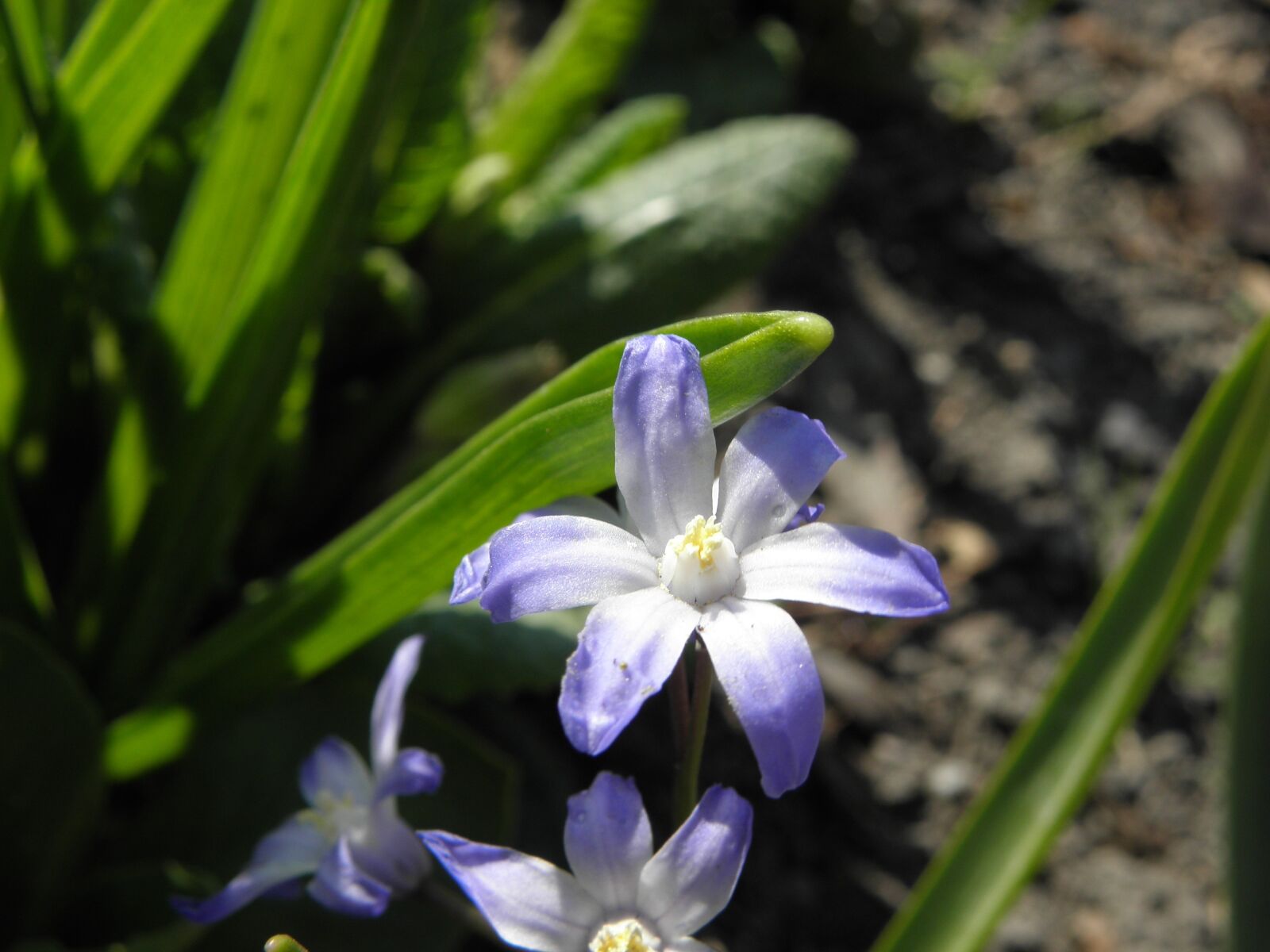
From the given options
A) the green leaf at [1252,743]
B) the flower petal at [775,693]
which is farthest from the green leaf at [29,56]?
the green leaf at [1252,743]

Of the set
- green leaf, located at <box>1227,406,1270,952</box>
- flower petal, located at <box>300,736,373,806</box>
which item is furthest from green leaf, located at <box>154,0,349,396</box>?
green leaf, located at <box>1227,406,1270,952</box>

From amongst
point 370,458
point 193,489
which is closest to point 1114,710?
point 193,489

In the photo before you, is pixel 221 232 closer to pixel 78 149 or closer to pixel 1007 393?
pixel 78 149

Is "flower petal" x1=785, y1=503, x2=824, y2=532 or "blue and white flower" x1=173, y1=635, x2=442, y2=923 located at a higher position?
"flower petal" x1=785, y1=503, x2=824, y2=532

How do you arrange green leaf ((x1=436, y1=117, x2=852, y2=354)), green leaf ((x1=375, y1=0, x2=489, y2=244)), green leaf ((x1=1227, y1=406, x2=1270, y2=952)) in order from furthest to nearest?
green leaf ((x1=436, y1=117, x2=852, y2=354))
green leaf ((x1=375, y1=0, x2=489, y2=244))
green leaf ((x1=1227, y1=406, x2=1270, y2=952))

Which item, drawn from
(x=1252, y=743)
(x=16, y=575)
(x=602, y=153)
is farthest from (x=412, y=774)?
(x=602, y=153)

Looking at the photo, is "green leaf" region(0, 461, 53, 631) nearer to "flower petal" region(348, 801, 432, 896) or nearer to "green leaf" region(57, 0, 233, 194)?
"green leaf" region(57, 0, 233, 194)
